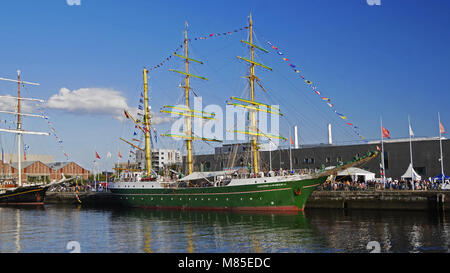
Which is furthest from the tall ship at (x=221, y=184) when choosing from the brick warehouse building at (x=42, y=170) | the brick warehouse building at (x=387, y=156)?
the brick warehouse building at (x=42, y=170)

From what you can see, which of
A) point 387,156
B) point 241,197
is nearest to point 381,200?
point 241,197

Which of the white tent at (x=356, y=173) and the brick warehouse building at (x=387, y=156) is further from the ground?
the brick warehouse building at (x=387, y=156)

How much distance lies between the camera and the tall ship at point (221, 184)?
40844 millimetres

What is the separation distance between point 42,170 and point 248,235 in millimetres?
97964

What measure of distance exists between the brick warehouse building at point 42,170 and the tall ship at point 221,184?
184 feet

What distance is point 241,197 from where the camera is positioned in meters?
42.5

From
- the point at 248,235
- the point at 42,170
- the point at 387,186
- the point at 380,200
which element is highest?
the point at 42,170

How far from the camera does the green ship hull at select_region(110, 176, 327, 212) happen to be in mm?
40719

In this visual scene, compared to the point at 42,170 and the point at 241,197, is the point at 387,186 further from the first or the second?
the point at 42,170

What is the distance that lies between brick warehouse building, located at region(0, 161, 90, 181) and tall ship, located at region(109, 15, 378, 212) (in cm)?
5594

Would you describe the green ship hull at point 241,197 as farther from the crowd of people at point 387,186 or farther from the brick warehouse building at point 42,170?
the brick warehouse building at point 42,170

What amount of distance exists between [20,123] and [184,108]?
34.5 metres

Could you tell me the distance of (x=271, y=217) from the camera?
121ft
